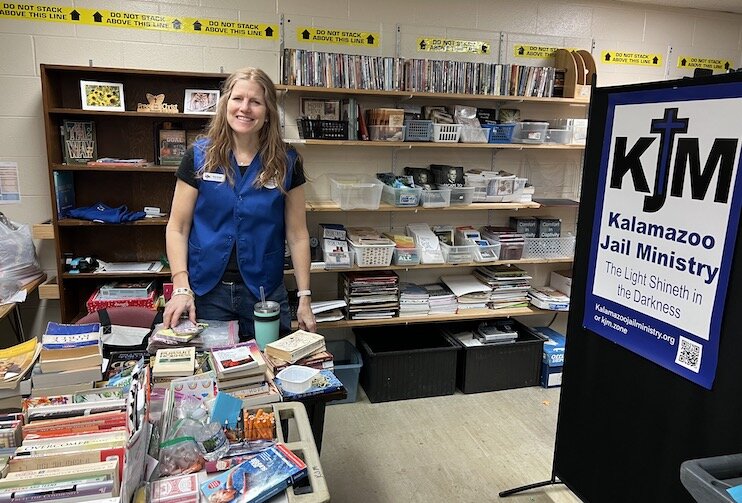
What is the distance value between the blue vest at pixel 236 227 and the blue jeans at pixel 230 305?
0.09 feet

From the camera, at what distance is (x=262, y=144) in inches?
80.3

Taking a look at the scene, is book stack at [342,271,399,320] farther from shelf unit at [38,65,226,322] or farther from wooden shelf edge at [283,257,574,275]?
shelf unit at [38,65,226,322]

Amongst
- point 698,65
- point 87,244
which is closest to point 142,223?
point 87,244

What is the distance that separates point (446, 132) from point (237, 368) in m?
2.27

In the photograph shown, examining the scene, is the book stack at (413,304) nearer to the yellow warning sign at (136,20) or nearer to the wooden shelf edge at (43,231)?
the yellow warning sign at (136,20)

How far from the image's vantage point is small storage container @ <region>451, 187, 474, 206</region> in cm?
338

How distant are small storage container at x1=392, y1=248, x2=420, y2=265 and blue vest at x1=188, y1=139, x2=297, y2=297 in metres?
1.31

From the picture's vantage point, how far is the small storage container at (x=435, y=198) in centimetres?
330

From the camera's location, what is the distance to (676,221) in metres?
1.65

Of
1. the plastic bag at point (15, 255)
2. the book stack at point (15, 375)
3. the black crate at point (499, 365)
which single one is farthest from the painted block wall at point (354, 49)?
the book stack at point (15, 375)

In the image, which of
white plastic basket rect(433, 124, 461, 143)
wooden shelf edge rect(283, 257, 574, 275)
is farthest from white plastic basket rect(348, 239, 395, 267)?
white plastic basket rect(433, 124, 461, 143)

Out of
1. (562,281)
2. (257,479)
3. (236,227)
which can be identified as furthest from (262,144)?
(562,281)

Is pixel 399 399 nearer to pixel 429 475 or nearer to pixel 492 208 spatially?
pixel 429 475

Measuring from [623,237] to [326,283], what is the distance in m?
2.11
